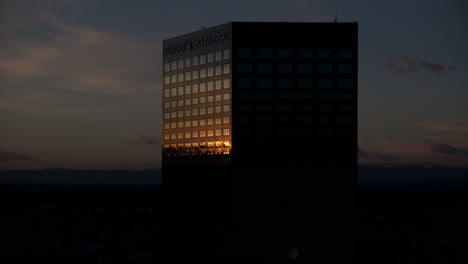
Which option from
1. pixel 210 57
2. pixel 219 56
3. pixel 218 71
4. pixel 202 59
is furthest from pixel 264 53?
pixel 202 59

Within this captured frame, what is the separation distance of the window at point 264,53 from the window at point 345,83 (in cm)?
1646

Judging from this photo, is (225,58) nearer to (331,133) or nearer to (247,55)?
(247,55)

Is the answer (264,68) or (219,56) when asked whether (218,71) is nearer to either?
(219,56)

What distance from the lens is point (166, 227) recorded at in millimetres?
187500

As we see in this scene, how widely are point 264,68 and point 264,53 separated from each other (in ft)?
10.9

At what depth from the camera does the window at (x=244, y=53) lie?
539 ft

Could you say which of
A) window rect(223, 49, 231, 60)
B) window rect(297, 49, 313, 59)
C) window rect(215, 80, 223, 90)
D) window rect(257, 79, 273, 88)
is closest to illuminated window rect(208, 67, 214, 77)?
window rect(215, 80, 223, 90)

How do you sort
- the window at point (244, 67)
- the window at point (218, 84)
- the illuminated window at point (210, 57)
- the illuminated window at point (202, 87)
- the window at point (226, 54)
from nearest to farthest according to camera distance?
the window at point (244, 67) < the window at point (226, 54) < the window at point (218, 84) < the illuminated window at point (210, 57) < the illuminated window at point (202, 87)

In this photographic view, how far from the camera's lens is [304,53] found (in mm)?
163625

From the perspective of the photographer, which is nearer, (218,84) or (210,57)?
(218,84)

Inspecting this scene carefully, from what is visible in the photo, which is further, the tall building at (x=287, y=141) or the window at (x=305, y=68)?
the window at (x=305, y=68)

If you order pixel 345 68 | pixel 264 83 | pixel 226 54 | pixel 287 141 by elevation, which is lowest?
pixel 287 141

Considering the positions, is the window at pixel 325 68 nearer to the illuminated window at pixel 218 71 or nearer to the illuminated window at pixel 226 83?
the illuminated window at pixel 226 83

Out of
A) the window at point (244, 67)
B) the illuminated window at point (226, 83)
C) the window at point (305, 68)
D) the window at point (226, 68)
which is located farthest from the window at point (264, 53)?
the illuminated window at point (226, 83)
